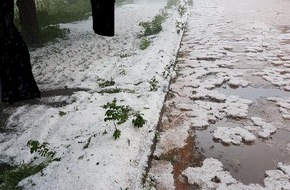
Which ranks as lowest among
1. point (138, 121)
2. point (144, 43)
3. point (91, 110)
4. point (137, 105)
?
point (144, 43)

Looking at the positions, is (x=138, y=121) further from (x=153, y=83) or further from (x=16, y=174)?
(x=153, y=83)

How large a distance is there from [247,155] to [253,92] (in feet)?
6.98

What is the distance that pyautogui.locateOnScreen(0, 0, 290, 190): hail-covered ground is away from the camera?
11.2 feet

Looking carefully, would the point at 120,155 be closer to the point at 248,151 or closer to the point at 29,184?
the point at 29,184

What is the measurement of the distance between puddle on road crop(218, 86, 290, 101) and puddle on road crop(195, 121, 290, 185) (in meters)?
1.29

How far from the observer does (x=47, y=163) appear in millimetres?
3717

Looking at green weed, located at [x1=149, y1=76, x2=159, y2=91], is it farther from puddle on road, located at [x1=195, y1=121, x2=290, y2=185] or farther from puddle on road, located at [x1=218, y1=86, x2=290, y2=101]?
puddle on road, located at [x1=195, y1=121, x2=290, y2=185]

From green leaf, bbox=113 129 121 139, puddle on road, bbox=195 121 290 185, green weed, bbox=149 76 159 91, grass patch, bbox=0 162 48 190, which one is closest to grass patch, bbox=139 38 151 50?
green weed, bbox=149 76 159 91

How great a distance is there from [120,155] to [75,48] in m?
6.27

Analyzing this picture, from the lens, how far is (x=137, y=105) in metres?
4.99

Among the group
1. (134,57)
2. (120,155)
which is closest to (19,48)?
(120,155)

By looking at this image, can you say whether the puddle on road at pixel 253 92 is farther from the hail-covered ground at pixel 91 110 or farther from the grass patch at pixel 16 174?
the grass patch at pixel 16 174

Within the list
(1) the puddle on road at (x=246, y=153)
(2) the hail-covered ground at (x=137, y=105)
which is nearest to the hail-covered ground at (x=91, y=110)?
(2) the hail-covered ground at (x=137, y=105)

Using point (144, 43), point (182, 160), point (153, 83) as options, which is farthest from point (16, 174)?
point (144, 43)
